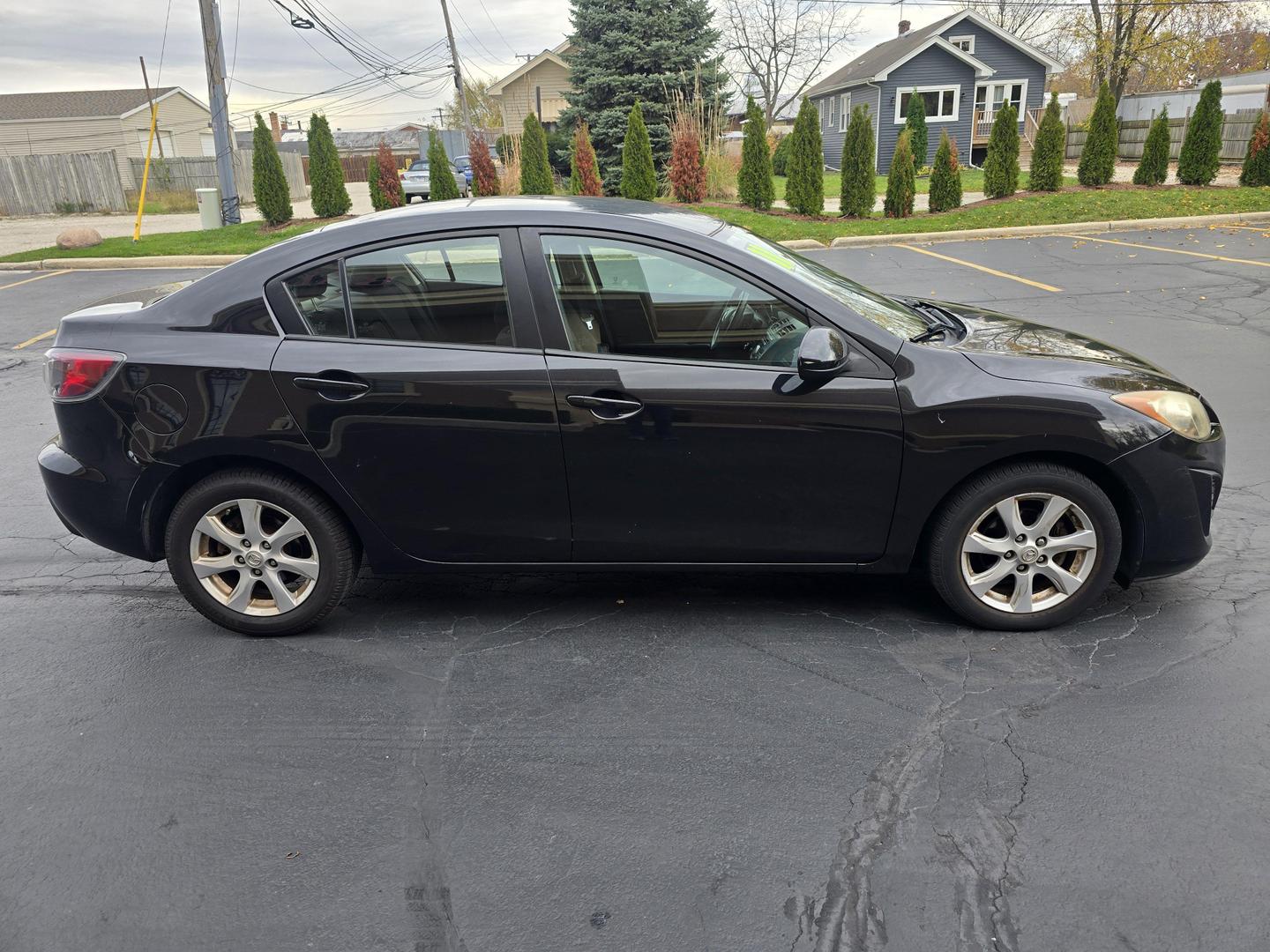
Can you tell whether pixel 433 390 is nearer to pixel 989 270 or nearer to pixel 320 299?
pixel 320 299

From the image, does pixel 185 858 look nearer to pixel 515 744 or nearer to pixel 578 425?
pixel 515 744

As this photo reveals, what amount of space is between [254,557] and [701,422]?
6.01ft

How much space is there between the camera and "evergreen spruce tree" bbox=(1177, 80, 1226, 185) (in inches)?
757

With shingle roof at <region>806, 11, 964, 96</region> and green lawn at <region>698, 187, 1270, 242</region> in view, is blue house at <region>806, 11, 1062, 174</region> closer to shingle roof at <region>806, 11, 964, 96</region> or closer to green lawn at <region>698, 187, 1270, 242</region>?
shingle roof at <region>806, 11, 964, 96</region>

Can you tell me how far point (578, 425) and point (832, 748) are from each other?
1.42 metres

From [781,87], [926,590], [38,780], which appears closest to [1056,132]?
[926,590]

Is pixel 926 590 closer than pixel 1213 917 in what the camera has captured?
No

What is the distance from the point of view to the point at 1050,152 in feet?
63.5

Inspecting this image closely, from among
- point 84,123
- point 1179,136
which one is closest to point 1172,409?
point 1179,136

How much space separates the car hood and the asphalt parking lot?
0.95m

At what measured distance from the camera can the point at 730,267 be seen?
3.63m

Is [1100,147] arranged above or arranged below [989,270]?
above

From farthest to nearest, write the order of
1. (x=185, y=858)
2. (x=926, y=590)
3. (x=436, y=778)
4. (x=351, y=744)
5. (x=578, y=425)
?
(x=926, y=590) → (x=578, y=425) → (x=351, y=744) → (x=436, y=778) → (x=185, y=858)

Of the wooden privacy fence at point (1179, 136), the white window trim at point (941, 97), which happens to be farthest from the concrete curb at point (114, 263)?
the white window trim at point (941, 97)
